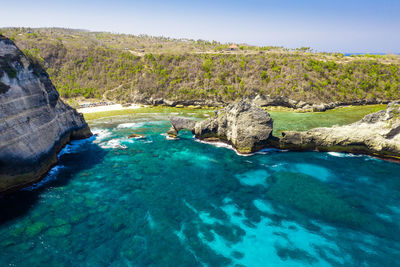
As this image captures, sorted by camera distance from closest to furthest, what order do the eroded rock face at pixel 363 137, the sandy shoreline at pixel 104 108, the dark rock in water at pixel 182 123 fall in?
the eroded rock face at pixel 363 137, the dark rock in water at pixel 182 123, the sandy shoreline at pixel 104 108

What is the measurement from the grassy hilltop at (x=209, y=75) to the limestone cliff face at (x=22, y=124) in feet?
162

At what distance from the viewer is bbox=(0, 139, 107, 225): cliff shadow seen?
810 inches

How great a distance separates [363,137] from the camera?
31.8 meters

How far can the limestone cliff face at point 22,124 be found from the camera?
22.3 meters

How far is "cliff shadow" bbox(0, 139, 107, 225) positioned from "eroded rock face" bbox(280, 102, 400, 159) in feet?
→ 96.4

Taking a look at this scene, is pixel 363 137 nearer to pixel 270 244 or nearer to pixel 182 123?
pixel 270 244

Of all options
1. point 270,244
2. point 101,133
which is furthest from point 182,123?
point 270,244

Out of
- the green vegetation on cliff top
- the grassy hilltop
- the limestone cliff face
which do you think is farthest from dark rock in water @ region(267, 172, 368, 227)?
the grassy hilltop

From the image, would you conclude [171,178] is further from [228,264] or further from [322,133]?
[322,133]

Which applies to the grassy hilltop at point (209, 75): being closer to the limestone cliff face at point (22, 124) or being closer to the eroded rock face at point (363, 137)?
the eroded rock face at point (363, 137)

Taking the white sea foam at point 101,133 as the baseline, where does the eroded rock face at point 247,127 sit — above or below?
above

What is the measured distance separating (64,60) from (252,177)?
104 m

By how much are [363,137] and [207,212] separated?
25964 millimetres

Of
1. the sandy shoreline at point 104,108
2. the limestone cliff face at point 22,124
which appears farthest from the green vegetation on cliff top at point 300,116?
the limestone cliff face at point 22,124
